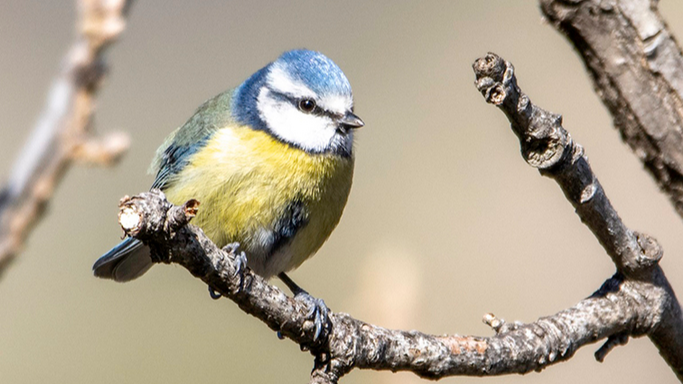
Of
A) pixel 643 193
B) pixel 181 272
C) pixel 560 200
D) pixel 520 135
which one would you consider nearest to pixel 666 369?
pixel 643 193

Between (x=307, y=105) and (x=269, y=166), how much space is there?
37 cm

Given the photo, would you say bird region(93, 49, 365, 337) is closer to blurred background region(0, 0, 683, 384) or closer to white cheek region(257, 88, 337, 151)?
white cheek region(257, 88, 337, 151)

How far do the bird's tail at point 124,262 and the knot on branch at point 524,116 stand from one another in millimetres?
1698

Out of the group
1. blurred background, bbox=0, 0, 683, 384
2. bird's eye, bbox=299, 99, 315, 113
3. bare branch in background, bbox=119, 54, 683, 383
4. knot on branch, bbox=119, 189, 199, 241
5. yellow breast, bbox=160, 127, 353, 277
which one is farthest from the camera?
blurred background, bbox=0, 0, 683, 384

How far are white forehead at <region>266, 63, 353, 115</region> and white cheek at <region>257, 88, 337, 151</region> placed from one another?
46mm

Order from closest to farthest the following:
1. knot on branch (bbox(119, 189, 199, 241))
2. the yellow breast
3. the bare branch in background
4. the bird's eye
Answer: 1. knot on branch (bbox(119, 189, 199, 241))
2. the bare branch in background
3. the yellow breast
4. the bird's eye

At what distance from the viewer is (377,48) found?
23.9 feet

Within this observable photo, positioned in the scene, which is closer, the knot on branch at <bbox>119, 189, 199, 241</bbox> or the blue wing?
the knot on branch at <bbox>119, 189, 199, 241</bbox>

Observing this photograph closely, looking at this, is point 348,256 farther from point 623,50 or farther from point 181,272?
point 623,50

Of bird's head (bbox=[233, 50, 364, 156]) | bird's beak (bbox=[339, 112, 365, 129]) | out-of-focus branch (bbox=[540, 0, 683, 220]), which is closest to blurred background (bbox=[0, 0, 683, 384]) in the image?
bird's head (bbox=[233, 50, 364, 156])

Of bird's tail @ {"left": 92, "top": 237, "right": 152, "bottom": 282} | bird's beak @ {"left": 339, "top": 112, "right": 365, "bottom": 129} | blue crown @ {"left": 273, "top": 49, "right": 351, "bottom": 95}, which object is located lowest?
bird's tail @ {"left": 92, "top": 237, "right": 152, "bottom": 282}

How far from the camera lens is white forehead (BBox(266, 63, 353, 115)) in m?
2.86

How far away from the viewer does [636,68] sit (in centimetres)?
160

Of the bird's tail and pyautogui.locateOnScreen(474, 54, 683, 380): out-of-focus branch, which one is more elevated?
the bird's tail
